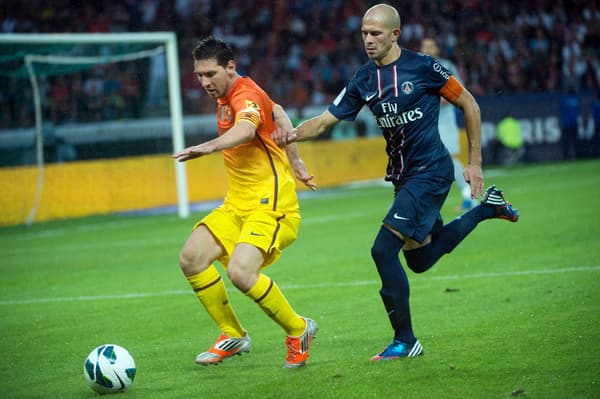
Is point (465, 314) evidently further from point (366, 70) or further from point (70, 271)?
point (70, 271)

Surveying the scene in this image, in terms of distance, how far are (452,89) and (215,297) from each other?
197 centimetres

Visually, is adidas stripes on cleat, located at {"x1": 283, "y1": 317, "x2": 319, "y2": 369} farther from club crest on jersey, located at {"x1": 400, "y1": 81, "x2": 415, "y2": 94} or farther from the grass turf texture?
club crest on jersey, located at {"x1": 400, "y1": 81, "x2": 415, "y2": 94}

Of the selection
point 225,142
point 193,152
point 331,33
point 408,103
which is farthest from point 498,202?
point 331,33

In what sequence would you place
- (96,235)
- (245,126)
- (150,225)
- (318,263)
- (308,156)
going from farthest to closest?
1. (308,156)
2. (150,225)
3. (96,235)
4. (318,263)
5. (245,126)

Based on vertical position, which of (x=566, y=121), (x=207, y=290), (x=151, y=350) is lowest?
(x=566, y=121)

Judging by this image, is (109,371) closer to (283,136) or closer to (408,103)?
(283,136)

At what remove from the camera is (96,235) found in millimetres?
15102

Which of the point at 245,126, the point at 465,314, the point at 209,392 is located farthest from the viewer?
the point at 465,314

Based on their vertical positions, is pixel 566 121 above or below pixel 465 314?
below

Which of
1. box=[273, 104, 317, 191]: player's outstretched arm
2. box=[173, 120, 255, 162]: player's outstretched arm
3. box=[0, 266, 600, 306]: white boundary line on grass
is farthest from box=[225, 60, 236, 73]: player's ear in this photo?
box=[0, 266, 600, 306]: white boundary line on grass

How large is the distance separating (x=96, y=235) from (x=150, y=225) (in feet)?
4.02

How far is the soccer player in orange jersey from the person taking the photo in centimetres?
603

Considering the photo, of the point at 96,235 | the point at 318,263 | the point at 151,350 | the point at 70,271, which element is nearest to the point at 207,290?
the point at 151,350

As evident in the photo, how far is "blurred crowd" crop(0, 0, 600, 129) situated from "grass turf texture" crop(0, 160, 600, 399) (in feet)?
38.6
